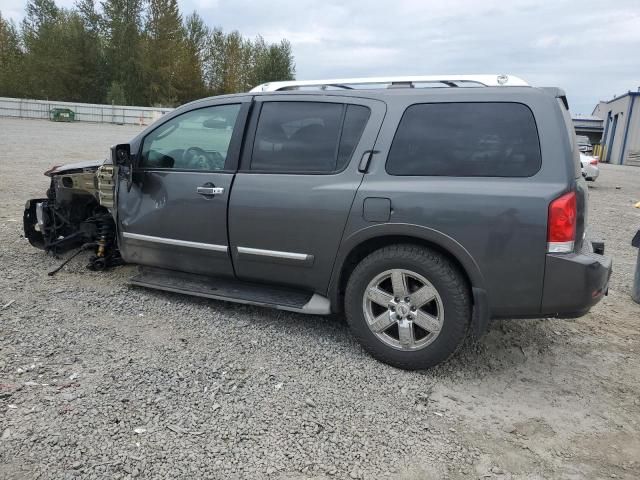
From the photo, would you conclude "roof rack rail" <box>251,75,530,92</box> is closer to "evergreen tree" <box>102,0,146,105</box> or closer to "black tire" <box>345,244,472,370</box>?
"black tire" <box>345,244,472,370</box>

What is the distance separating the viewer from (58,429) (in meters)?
2.76

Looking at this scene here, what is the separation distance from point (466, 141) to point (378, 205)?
691mm

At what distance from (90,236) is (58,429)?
3.01 m

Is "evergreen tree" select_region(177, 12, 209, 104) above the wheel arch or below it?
above

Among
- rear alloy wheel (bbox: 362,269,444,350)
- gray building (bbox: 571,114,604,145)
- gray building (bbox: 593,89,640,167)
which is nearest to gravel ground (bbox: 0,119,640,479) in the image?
rear alloy wheel (bbox: 362,269,444,350)

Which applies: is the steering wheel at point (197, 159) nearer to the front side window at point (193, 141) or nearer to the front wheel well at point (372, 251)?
the front side window at point (193, 141)

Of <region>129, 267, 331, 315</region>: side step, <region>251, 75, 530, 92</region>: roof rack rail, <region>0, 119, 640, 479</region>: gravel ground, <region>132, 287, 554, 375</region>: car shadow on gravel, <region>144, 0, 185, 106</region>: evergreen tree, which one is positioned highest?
<region>144, 0, 185, 106</region>: evergreen tree

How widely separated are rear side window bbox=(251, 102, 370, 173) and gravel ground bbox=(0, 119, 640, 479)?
1297 millimetres

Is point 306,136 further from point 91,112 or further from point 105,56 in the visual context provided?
point 105,56

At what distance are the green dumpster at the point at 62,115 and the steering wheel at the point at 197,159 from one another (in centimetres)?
4273

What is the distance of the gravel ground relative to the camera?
8.57ft

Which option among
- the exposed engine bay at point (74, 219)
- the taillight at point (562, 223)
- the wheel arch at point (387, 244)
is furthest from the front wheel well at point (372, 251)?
the exposed engine bay at point (74, 219)

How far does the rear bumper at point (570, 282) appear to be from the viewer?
3082 mm

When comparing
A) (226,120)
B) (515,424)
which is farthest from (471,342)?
(226,120)
